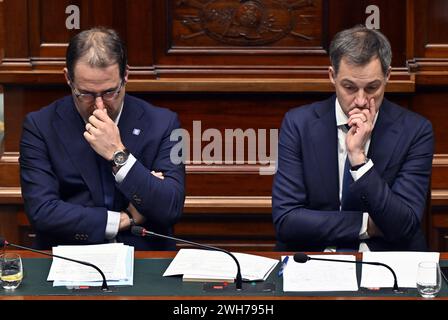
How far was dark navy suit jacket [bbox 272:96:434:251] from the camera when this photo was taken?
3234 mm

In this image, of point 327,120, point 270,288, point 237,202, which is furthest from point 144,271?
point 237,202

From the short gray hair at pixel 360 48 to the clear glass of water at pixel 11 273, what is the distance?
1.21 m

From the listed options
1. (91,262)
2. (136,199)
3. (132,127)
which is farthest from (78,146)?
(91,262)

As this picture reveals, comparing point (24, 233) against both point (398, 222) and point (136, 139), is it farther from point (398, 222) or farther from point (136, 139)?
point (398, 222)

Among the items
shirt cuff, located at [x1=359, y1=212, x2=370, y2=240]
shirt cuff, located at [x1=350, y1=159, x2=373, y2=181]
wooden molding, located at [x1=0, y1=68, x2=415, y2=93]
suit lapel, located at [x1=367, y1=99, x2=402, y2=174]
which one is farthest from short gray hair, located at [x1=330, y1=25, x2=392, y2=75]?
wooden molding, located at [x1=0, y1=68, x2=415, y2=93]

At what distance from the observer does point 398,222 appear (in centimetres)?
321

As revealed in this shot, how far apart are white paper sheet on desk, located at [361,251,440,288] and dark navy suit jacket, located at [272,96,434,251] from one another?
0.24 meters

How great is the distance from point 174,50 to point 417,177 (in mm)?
1328

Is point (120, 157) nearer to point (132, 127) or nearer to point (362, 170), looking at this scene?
point (132, 127)

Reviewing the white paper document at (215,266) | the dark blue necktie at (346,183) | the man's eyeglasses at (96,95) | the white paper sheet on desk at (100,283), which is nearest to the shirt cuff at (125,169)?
the man's eyeglasses at (96,95)

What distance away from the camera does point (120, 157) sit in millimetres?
3312

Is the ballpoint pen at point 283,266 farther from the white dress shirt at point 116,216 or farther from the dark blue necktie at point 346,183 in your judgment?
the white dress shirt at point 116,216
